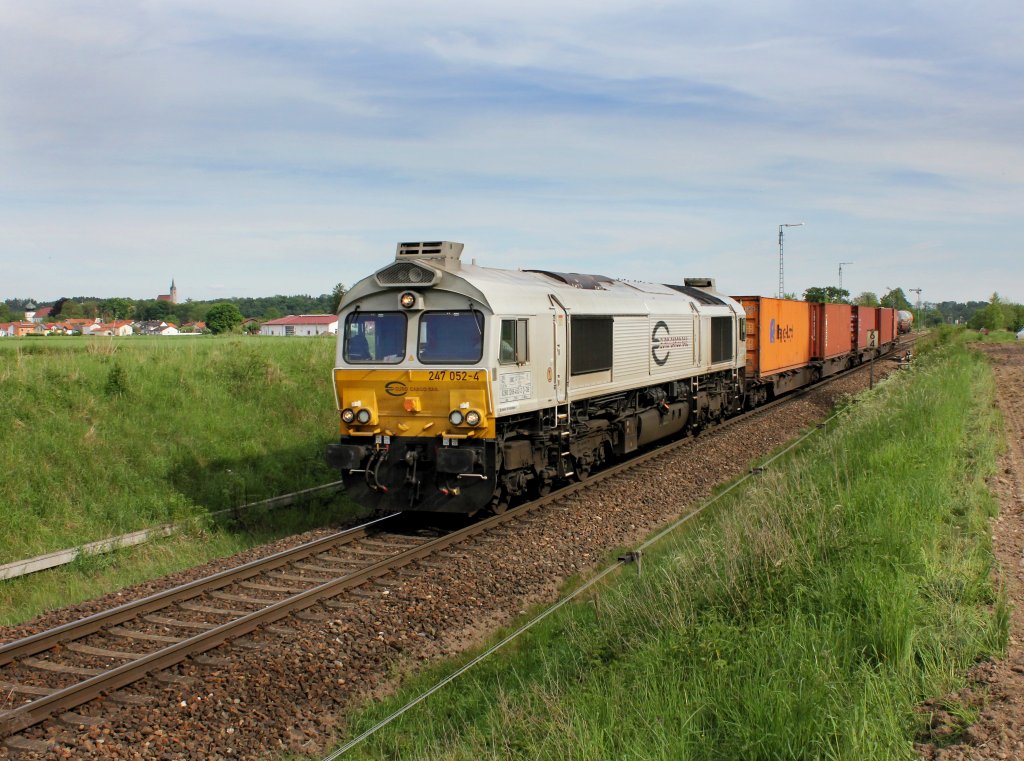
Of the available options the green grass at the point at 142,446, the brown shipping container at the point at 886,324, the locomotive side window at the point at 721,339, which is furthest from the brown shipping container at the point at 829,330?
the green grass at the point at 142,446

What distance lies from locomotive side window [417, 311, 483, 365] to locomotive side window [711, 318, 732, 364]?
33.7 feet

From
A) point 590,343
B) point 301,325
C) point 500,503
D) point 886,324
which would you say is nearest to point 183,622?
point 500,503

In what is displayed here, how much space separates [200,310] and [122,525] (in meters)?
87.5

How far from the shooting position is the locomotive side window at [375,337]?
1155cm

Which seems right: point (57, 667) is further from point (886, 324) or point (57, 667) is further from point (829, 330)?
point (886, 324)

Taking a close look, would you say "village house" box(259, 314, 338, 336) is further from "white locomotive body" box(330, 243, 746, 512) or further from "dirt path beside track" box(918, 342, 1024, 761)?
"dirt path beside track" box(918, 342, 1024, 761)

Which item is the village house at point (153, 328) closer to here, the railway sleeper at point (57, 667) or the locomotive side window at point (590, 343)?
the locomotive side window at point (590, 343)

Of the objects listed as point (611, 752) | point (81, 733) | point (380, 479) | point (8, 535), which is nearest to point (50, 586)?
point (8, 535)

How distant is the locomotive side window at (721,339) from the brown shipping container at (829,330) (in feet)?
35.3

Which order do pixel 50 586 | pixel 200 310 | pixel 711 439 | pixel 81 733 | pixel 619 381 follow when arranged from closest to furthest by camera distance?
pixel 81 733
pixel 50 586
pixel 619 381
pixel 711 439
pixel 200 310

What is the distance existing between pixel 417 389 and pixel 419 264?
1686 mm

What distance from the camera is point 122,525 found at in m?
12.9

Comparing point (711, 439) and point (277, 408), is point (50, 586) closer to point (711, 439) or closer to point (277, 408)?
point (277, 408)

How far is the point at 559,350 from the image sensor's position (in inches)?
491
